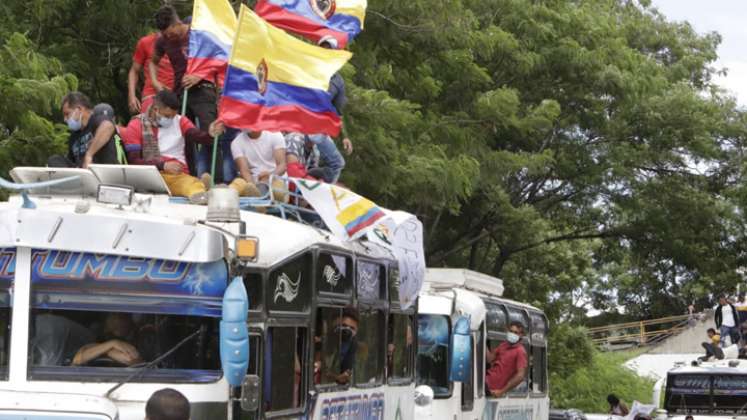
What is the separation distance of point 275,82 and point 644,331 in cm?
4572

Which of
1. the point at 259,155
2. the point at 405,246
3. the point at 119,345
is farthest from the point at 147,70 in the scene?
the point at 119,345

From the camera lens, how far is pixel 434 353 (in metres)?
16.8

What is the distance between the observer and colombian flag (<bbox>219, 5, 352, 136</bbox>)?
11.6m

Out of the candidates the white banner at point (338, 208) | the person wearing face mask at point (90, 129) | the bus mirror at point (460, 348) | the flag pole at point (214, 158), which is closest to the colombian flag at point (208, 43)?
the flag pole at point (214, 158)

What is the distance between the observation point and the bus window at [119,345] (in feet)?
29.1

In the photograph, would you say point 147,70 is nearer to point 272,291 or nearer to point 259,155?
point 259,155

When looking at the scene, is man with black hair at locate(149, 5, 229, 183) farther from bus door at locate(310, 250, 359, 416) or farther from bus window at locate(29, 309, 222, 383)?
bus window at locate(29, 309, 222, 383)

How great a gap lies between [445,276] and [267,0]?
16.6 ft

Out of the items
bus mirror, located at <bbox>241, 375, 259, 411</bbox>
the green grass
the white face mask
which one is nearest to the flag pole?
the white face mask

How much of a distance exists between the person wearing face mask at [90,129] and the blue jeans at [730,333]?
2184 centimetres

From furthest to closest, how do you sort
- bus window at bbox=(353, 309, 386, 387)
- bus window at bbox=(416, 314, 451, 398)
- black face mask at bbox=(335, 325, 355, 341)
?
bus window at bbox=(416, 314, 451, 398) → bus window at bbox=(353, 309, 386, 387) → black face mask at bbox=(335, 325, 355, 341)

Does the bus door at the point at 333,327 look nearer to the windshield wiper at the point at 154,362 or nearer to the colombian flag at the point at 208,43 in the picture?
the windshield wiper at the point at 154,362

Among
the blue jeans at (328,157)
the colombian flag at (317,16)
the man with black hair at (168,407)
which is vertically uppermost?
the colombian flag at (317,16)

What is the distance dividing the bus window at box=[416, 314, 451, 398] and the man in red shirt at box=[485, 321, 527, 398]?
5.33 ft
